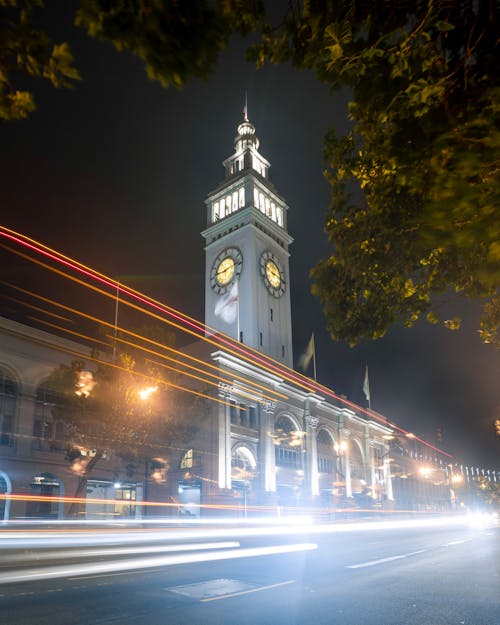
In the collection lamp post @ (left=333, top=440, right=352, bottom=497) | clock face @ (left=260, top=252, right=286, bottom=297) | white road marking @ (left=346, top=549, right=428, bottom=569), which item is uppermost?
clock face @ (left=260, top=252, right=286, bottom=297)

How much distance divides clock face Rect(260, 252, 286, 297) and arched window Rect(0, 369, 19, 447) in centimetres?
2812

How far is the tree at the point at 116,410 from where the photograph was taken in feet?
84.3

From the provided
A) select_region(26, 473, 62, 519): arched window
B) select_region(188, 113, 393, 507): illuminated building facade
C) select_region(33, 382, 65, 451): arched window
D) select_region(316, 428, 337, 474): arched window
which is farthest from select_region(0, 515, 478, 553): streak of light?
select_region(316, 428, 337, 474): arched window

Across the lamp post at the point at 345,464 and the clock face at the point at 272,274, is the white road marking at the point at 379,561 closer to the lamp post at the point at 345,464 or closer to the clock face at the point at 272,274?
the clock face at the point at 272,274

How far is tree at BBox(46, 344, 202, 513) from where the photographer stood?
25.7 metres

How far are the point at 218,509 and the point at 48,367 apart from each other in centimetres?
1495

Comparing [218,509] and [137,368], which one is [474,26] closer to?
[137,368]

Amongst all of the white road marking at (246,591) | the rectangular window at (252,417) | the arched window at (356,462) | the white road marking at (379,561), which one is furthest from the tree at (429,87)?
the arched window at (356,462)

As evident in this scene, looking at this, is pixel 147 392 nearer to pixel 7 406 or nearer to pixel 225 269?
pixel 7 406

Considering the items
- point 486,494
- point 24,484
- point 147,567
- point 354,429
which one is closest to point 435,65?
point 147,567

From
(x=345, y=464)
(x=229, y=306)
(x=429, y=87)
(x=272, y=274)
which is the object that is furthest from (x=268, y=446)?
(x=429, y=87)

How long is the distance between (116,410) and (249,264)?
27815 mm

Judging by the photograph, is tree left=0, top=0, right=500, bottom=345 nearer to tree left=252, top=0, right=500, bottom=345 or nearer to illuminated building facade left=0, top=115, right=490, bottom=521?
tree left=252, top=0, right=500, bottom=345

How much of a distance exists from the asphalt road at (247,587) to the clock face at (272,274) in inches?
1494
